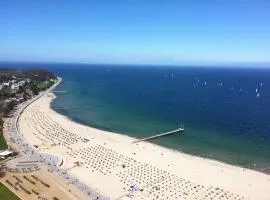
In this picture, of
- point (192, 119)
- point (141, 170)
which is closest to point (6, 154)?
point (141, 170)

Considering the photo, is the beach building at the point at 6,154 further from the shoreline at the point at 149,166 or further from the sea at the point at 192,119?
the sea at the point at 192,119

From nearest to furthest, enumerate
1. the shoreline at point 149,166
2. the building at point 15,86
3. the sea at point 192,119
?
the shoreline at point 149,166, the sea at point 192,119, the building at point 15,86

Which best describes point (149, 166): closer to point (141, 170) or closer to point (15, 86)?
point (141, 170)

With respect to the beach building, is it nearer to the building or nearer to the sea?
the sea

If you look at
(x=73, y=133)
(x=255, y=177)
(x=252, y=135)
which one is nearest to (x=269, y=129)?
(x=252, y=135)

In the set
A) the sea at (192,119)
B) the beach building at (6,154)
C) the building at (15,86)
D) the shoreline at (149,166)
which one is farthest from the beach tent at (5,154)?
the building at (15,86)

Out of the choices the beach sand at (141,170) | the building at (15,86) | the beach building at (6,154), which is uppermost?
the building at (15,86)

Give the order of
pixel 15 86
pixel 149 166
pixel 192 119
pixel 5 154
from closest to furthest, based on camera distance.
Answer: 1. pixel 149 166
2. pixel 5 154
3. pixel 192 119
4. pixel 15 86

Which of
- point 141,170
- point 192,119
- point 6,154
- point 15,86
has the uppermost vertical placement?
point 15,86

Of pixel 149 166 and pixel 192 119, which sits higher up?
pixel 192 119

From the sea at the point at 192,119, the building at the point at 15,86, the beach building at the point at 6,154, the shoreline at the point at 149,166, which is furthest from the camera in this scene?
the building at the point at 15,86
